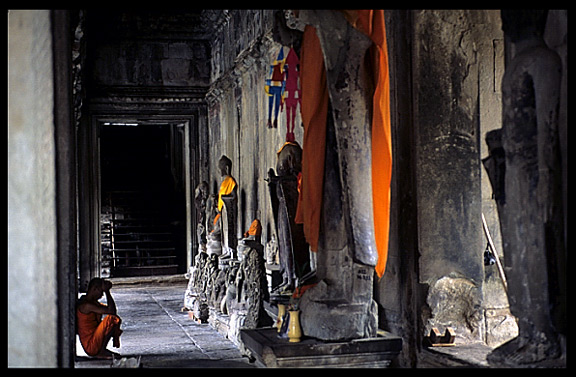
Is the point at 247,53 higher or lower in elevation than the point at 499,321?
higher

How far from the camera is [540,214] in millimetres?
4754

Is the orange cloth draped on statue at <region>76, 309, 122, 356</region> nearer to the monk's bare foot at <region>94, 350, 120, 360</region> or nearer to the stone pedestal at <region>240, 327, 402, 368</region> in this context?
the monk's bare foot at <region>94, 350, 120, 360</region>

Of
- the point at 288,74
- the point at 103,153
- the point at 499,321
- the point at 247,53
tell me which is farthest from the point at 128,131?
the point at 499,321

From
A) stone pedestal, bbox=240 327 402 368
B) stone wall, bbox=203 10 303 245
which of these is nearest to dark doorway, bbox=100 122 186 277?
stone wall, bbox=203 10 303 245

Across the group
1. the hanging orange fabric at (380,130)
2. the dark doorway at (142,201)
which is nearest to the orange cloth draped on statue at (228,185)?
the dark doorway at (142,201)

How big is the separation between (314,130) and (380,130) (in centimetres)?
50

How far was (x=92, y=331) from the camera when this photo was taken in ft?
25.3

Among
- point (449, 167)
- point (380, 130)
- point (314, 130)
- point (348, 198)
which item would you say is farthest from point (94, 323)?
point (449, 167)

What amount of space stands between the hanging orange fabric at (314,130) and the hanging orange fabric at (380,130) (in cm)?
40

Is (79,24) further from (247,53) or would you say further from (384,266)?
(384,266)

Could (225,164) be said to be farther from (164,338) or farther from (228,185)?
(164,338)

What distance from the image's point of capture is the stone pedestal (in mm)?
5711

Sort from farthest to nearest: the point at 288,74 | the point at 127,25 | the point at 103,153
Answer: the point at 103,153 → the point at 127,25 → the point at 288,74
